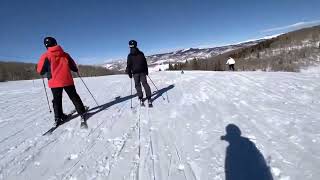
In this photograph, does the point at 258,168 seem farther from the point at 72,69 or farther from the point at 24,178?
the point at 72,69

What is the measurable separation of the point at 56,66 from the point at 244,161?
4636 mm

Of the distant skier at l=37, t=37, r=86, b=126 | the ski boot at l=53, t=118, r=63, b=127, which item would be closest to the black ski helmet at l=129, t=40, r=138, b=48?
the distant skier at l=37, t=37, r=86, b=126

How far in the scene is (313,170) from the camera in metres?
3.75

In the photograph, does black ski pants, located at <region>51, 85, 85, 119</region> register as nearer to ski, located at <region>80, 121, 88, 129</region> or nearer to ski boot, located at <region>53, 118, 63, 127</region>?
ski boot, located at <region>53, 118, 63, 127</region>

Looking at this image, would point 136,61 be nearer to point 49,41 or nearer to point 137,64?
point 137,64

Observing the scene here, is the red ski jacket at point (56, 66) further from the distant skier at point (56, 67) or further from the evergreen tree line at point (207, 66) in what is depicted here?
the evergreen tree line at point (207, 66)

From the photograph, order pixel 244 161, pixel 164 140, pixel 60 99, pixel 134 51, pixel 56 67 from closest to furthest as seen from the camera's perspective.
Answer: pixel 244 161 → pixel 164 140 → pixel 56 67 → pixel 60 99 → pixel 134 51

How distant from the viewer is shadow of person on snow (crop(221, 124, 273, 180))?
375 centimetres

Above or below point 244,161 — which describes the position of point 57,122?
above

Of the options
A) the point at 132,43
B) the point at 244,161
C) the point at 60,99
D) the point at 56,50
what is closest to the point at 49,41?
the point at 56,50

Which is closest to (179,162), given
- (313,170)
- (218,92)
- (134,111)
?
(313,170)

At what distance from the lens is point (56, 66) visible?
628 centimetres

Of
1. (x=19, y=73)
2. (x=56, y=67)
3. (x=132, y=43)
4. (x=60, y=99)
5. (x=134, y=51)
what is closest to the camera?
(x=56, y=67)

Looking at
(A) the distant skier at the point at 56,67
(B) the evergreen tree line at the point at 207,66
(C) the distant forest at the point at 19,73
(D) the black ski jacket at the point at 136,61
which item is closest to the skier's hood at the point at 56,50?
(A) the distant skier at the point at 56,67
